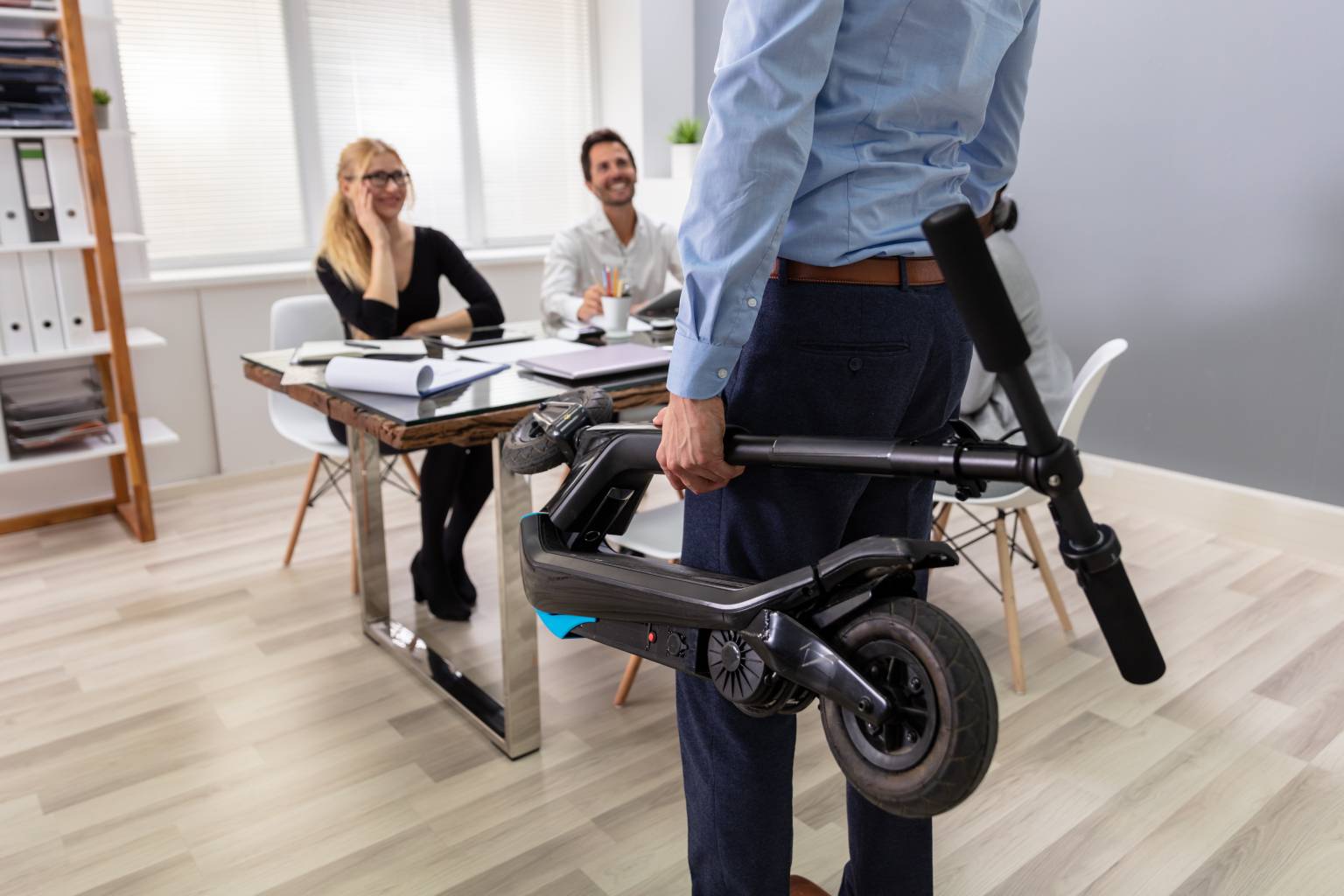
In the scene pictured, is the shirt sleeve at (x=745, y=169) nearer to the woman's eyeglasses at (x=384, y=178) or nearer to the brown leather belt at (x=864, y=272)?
the brown leather belt at (x=864, y=272)

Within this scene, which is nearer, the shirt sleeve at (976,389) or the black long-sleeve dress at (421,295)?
the shirt sleeve at (976,389)

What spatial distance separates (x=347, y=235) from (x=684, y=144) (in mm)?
1846

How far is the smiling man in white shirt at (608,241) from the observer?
3.25m

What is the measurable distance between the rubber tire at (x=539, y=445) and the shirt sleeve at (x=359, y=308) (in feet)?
5.42

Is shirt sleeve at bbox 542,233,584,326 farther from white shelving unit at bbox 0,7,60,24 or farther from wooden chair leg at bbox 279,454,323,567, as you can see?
white shelving unit at bbox 0,7,60,24

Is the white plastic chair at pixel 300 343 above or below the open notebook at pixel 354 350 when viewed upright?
below

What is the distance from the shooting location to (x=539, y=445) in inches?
48.7

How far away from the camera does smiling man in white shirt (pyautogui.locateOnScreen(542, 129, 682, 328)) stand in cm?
325

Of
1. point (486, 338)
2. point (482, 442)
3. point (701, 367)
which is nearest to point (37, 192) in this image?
point (486, 338)

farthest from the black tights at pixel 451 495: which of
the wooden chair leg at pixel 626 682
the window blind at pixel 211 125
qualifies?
the window blind at pixel 211 125

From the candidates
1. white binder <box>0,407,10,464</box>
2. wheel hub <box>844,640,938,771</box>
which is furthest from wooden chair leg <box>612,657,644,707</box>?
white binder <box>0,407,10,464</box>

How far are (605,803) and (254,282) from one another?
2621 mm

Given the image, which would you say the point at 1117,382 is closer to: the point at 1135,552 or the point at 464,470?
the point at 1135,552

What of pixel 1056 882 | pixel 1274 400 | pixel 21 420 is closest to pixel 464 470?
pixel 21 420
